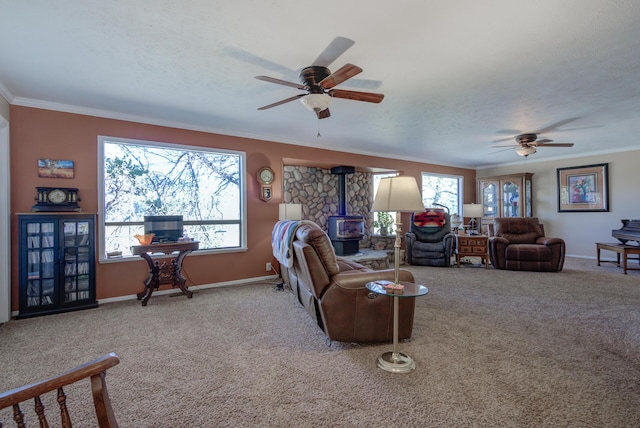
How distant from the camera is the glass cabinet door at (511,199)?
7206 mm

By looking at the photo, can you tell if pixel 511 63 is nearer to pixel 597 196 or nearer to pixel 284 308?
pixel 284 308

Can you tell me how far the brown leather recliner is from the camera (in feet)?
7.76

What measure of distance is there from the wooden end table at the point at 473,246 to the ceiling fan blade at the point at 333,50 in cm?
460

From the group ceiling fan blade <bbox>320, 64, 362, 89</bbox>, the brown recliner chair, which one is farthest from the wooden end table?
ceiling fan blade <bbox>320, 64, 362, 89</bbox>

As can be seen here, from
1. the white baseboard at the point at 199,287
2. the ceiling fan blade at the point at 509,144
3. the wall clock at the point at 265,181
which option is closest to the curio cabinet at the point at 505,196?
the ceiling fan blade at the point at 509,144

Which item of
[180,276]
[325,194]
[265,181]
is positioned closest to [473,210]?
[325,194]

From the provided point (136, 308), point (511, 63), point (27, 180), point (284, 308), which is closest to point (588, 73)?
point (511, 63)

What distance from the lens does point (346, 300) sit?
2.36m

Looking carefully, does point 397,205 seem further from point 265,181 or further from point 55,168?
point 55,168

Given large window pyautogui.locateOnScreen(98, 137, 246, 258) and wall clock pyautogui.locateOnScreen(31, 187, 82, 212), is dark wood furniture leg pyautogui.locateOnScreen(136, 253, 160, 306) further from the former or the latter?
wall clock pyautogui.locateOnScreen(31, 187, 82, 212)

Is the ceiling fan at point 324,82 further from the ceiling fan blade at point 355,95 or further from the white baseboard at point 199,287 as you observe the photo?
the white baseboard at point 199,287

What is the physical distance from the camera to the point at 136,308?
3.46 metres

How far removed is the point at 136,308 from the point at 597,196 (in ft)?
28.5

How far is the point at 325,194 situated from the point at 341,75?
13.9 feet
